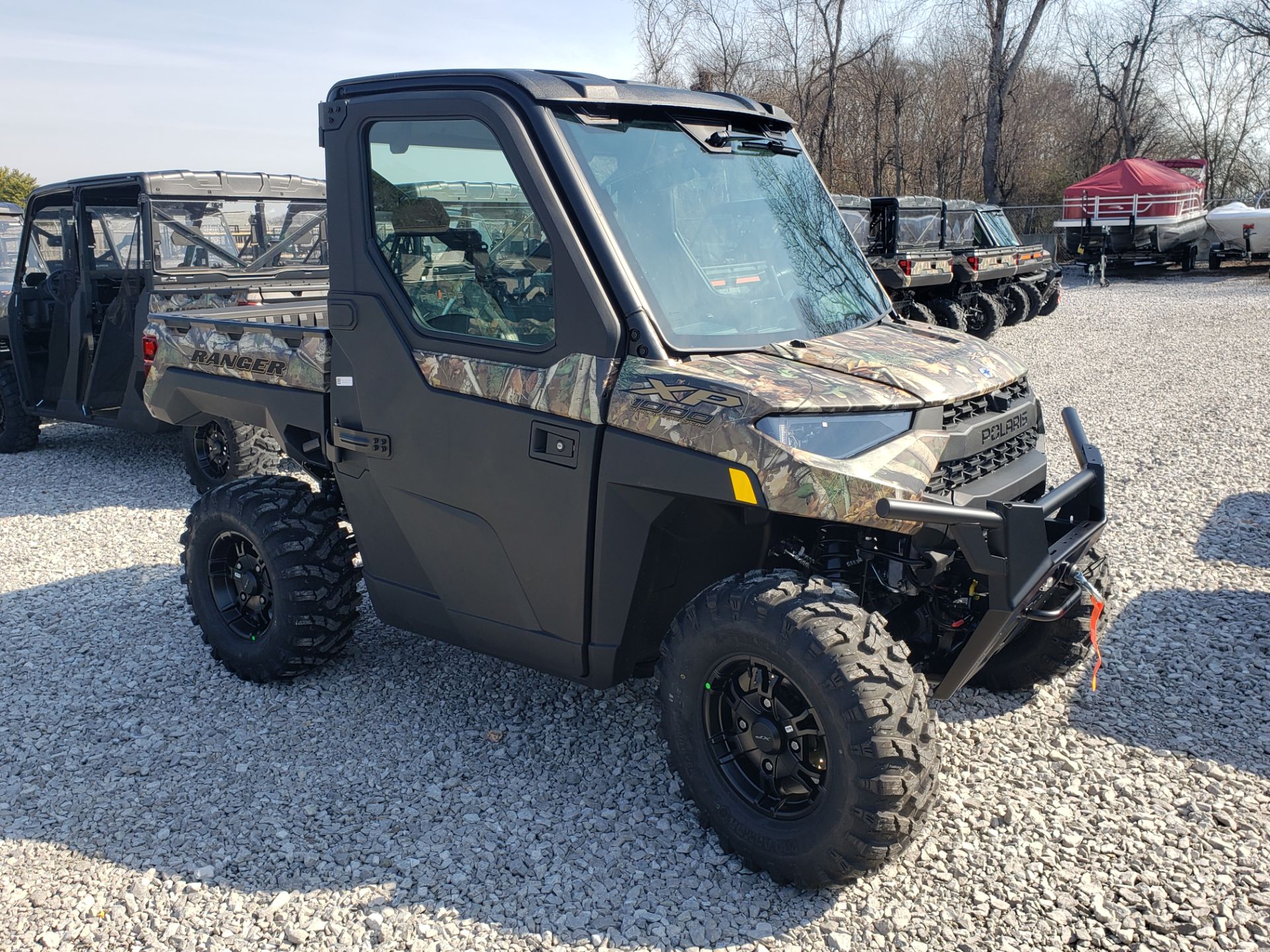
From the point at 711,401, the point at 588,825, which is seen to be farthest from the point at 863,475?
the point at 588,825

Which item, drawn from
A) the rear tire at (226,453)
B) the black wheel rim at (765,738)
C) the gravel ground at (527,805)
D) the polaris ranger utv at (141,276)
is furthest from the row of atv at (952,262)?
the black wheel rim at (765,738)

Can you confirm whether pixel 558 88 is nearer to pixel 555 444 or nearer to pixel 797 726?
pixel 555 444

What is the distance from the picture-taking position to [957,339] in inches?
140

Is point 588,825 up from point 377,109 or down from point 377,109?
down

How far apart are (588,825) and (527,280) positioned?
176 cm

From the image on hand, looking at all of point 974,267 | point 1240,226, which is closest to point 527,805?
point 974,267

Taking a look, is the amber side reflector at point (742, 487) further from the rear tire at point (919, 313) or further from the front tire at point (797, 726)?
the rear tire at point (919, 313)

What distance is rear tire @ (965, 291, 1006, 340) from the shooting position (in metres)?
15.5

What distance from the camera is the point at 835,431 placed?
2.79 meters

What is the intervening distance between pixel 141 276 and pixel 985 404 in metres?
6.72

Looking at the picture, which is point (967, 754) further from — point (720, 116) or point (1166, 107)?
point (1166, 107)

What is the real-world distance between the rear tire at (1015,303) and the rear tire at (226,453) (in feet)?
43.6

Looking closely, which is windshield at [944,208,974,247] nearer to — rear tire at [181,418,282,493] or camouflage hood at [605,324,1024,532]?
rear tire at [181,418,282,493]

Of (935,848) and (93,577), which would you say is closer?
(935,848)
